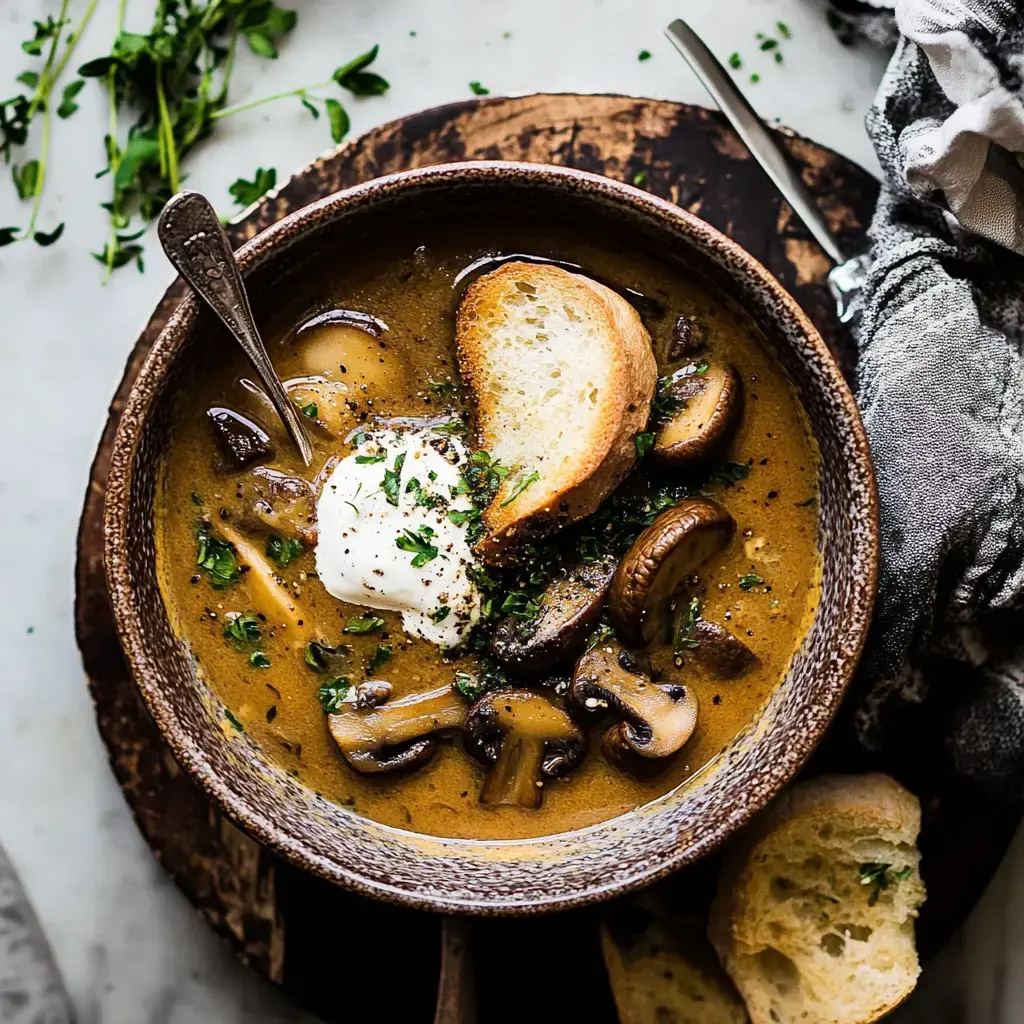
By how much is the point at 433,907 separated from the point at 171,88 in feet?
6.95

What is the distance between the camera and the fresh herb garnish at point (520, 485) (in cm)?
249

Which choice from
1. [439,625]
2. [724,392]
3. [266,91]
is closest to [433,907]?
[439,625]

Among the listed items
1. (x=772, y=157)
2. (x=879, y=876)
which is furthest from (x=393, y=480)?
(x=879, y=876)

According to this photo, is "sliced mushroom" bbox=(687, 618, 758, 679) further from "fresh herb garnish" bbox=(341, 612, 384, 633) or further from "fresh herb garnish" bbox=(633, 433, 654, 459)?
"fresh herb garnish" bbox=(341, 612, 384, 633)

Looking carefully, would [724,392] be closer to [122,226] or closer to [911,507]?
[911,507]

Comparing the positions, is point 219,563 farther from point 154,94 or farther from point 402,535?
point 154,94

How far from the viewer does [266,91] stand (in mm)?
3111

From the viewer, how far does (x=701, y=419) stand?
97.7 inches

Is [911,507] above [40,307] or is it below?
below

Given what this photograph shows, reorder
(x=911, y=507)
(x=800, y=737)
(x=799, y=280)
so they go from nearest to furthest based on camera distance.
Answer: (x=800, y=737), (x=911, y=507), (x=799, y=280)

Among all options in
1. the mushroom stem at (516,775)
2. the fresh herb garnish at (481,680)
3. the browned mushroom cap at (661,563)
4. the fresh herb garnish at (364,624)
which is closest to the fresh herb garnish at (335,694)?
the fresh herb garnish at (364,624)

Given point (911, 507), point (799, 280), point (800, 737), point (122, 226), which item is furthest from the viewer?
point (122, 226)

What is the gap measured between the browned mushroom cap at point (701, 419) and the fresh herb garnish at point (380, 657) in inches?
27.8

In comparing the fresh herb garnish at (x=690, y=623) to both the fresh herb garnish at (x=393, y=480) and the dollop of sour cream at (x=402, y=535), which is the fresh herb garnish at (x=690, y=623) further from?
the fresh herb garnish at (x=393, y=480)
